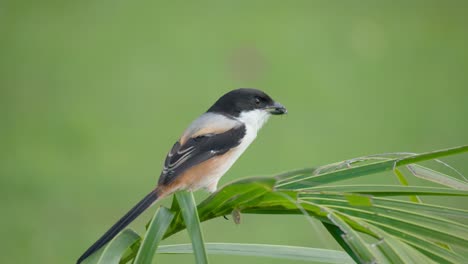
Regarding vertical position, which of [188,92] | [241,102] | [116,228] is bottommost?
[188,92]

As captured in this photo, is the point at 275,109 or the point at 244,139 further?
the point at 275,109

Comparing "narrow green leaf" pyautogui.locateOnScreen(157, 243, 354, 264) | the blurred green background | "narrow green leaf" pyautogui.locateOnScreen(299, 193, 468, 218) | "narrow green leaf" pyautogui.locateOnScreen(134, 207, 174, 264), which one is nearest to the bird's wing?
"narrow green leaf" pyautogui.locateOnScreen(157, 243, 354, 264)

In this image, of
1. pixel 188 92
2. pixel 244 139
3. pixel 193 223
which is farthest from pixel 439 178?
pixel 188 92

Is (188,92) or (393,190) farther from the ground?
(393,190)

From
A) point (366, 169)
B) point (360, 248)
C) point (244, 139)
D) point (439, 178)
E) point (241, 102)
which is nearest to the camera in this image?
point (360, 248)

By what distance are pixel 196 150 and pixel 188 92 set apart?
4.10m

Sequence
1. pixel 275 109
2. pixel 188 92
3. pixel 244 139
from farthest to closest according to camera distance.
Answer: pixel 188 92 < pixel 275 109 < pixel 244 139

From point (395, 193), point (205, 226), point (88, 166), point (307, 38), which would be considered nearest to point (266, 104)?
point (395, 193)

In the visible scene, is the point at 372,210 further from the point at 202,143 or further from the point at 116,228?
the point at 202,143

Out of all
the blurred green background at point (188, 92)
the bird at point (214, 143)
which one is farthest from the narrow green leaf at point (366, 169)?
the blurred green background at point (188, 92)

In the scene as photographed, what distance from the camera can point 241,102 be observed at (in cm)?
333

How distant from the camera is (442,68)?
7922mm

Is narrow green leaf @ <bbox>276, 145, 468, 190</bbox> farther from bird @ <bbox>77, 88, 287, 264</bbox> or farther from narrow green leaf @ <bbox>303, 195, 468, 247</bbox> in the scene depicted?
bird @ <bbox>77, 88, 287, 264</bbox>

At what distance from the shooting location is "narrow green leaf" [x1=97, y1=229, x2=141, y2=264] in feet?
5.73
